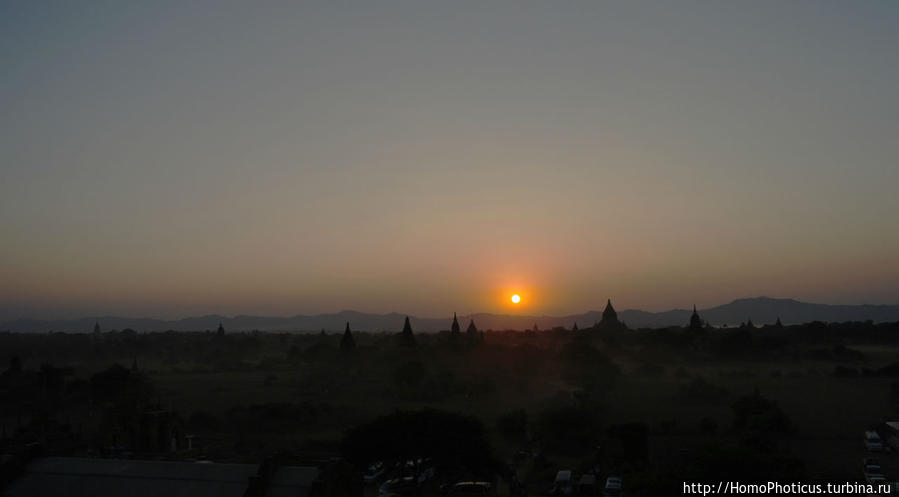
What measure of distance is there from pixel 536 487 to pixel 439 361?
154 ft

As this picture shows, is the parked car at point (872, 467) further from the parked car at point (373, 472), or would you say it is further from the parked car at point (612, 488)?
the parked car at point (373, 472)

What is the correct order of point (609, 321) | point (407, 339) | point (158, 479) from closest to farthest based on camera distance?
point (158, 479), point (407, 339), point (609, 321)

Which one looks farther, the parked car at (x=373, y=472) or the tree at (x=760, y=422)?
the tree at (x=760, y=422)

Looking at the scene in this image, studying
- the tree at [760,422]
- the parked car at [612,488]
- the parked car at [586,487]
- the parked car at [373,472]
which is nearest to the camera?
the parked car at [612,488]

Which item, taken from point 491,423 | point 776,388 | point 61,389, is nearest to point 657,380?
point 776,388

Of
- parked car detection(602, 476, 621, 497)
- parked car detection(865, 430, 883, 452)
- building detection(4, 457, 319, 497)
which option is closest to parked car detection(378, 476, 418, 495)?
parked car detection(602, 476, 621, 497)

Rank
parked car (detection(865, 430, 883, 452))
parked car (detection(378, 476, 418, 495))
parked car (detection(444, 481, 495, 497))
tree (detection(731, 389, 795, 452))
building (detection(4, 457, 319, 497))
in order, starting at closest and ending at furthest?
building (detection(4, 457, 319, 497)) < parked car (detection(444, 481, 495, 497)) < parked car (detection(378, 476, 418, 495)) < parked car (detection(865, 430, 883, 452)) < tree (detection(731, 389, 795, 452))

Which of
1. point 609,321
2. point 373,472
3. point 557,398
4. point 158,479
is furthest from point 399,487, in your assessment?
point 609,321

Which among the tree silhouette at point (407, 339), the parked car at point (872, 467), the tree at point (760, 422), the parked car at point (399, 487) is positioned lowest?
the parked car at point (872, 467)

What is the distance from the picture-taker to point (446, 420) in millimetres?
28984

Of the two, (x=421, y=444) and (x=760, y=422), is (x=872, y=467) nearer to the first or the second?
(x=760, y=422)

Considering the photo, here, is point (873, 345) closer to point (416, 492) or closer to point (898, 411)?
point (898, 411)

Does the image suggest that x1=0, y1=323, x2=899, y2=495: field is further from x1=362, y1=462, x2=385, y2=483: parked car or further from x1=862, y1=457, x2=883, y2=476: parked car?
x1=362, y1=462, x2=385, y2=483: parked car

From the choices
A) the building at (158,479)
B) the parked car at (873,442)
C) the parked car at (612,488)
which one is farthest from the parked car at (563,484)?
the parked car at (873,442)
